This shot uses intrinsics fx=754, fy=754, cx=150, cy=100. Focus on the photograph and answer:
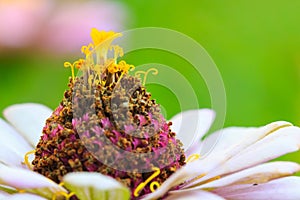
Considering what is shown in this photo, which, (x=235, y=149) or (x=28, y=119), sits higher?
(x=28, y=119)

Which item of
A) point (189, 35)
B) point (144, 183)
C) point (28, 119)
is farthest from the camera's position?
point (189, 35)

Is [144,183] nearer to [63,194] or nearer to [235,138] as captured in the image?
[63,194]

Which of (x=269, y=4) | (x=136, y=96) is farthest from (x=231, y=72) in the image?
(x=136, y=96)

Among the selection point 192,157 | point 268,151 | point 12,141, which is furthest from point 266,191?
point 12,141

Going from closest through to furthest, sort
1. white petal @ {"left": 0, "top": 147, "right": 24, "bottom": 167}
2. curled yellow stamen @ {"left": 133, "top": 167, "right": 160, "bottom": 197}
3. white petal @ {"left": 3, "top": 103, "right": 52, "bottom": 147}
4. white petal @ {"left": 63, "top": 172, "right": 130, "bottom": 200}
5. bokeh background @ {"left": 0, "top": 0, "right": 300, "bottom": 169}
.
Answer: white petal @ {"left": 63, "top": 172, "right": 130, "bottom": 200} < curled yellow stamen @ {"left": 133, "top": 167, "right": 160, "bottom": 197} < white petal @ {"left": 0, "top": 147, "right": 24, "bottom": 167} < white petal @ {"left": 3, "top": 103, "right": 52, "bottom": 147} < bokeh background @ {"left": 0, "top": 0, "right": 300, "bottom": 169}

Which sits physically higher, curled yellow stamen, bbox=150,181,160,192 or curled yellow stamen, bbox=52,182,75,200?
curled yellow stamen, bbox=150,181,160,192

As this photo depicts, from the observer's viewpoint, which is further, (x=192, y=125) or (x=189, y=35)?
(x=189, y=35)

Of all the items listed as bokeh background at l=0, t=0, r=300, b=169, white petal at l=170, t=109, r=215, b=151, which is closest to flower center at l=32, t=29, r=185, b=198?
white petal at l=170, t=109, r=215, b=151

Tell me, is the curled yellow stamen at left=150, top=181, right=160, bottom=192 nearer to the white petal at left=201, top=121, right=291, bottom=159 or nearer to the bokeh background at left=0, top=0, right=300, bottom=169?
the white petal at left=201, top=121, right=291, bottom=159
